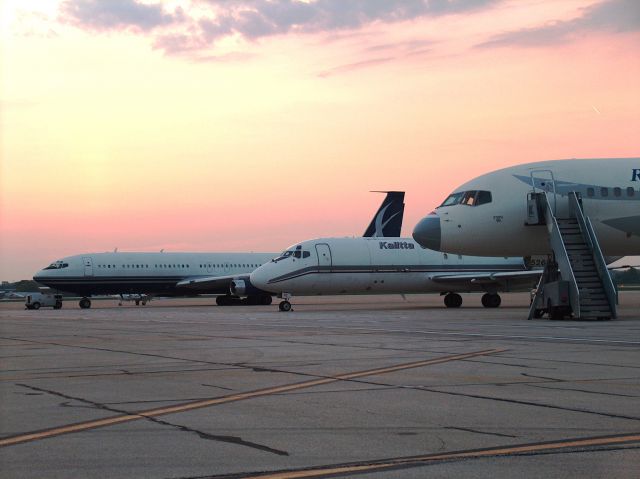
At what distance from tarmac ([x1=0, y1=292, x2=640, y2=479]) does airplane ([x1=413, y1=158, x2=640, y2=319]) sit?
1217 cm

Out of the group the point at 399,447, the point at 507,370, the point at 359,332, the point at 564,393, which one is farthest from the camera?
the point at 359,332

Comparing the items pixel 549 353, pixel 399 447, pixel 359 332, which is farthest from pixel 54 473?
pixel 359 332

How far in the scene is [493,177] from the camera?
3127 cm

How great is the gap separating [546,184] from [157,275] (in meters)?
32.4

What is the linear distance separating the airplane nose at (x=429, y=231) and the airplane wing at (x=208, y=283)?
26.1 m

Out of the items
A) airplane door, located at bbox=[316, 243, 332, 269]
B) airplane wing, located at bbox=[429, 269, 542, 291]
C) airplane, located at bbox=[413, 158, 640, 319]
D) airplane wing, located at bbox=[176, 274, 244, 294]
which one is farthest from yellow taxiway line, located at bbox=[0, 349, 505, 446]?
airplane wing, located at bbox=[176, 274, 244, 294]

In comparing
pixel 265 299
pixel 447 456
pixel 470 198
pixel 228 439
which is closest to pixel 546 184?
pixel 470 198

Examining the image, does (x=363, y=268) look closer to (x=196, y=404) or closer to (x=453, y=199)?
(x=453, y=199)

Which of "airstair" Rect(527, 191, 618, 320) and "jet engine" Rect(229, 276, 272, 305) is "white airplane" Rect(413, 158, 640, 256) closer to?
"airstair" Rect(527, 191, 618, 320)

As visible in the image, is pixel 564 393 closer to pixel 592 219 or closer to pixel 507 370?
pixel 507 370

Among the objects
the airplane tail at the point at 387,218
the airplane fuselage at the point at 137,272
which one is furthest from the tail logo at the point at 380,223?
the airplane fuselage at the point at 137,272

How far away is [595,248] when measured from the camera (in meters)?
27.5

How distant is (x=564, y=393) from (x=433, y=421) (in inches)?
91.6

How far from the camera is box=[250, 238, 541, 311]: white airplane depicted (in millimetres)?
42312
